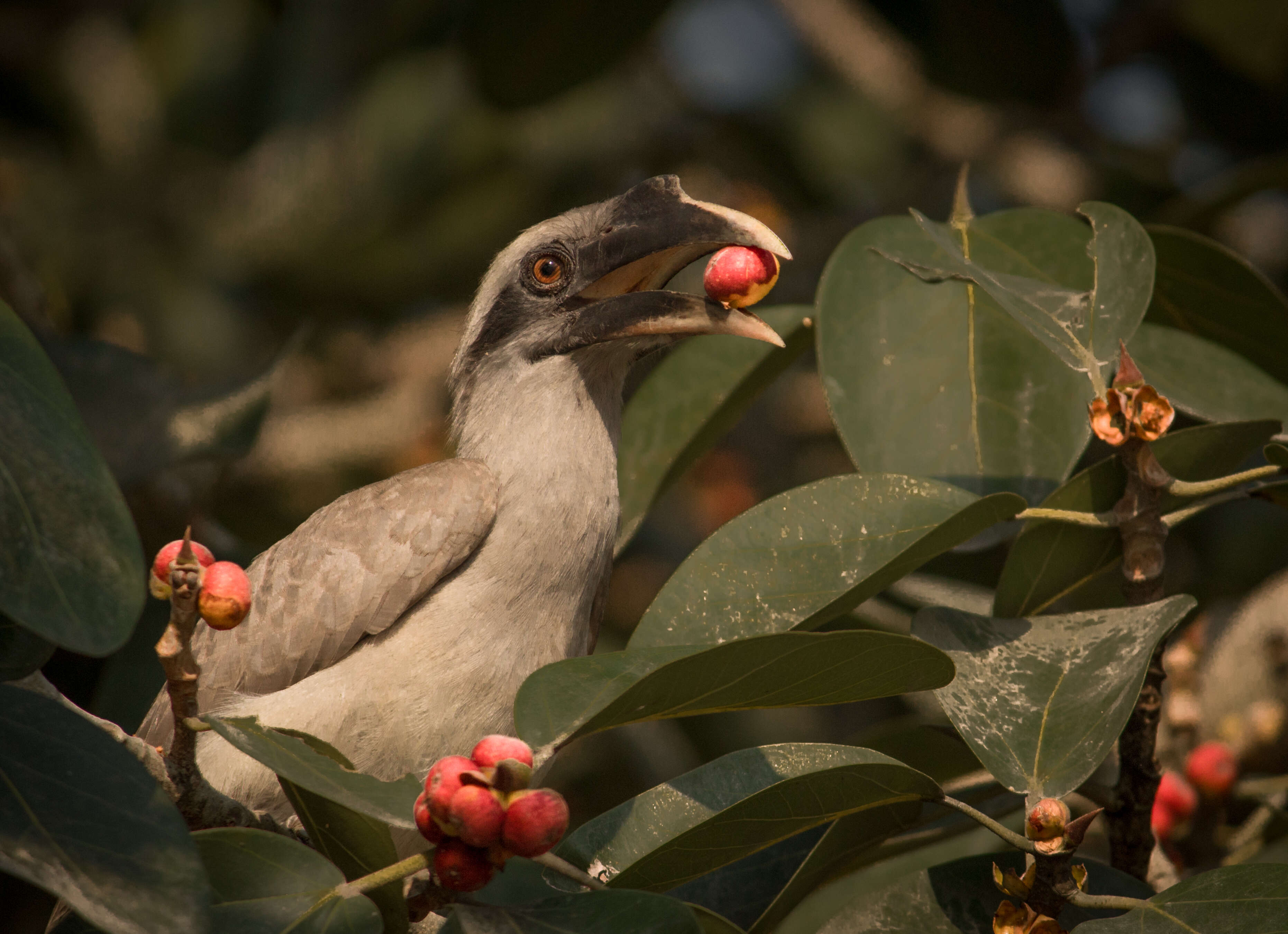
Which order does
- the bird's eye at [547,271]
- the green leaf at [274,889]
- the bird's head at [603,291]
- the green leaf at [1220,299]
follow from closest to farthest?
the green leaf at [274,889] → the green leaf at [1220,299] → the bird's head at [603,291] → the bird's eye at [547,271]

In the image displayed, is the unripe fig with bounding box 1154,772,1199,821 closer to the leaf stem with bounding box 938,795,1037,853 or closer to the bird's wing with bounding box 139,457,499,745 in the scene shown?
the leaf stem with bounding box 938,795,1037,853

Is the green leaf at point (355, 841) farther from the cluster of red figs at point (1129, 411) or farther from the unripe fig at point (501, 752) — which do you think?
the cluster of red figs at point (1129, 411)

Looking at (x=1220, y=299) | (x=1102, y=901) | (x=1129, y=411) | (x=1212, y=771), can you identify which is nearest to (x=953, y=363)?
(x=1129, y=411)

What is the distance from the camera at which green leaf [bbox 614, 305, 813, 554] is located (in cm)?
370

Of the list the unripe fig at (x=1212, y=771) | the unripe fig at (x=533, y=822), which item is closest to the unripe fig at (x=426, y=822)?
the unripe fig at (x=533, y=822)

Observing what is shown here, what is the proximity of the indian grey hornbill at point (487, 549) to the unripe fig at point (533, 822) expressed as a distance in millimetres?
1370

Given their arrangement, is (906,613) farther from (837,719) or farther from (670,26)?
(670,26)

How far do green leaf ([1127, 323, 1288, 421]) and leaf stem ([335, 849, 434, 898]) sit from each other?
7.53 feet

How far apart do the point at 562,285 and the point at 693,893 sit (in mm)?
2025

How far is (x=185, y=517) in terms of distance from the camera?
4.36m

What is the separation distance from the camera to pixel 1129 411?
258 centimetres

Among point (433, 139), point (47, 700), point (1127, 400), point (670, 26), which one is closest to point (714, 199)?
point (670, 26)

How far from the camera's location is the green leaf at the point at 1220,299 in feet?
11.1

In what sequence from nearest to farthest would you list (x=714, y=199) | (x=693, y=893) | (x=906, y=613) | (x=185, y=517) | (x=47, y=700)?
(x=47, y=700), (x=693, y=893), (x=906, y=613), (x=185, y=517), (x=714, y=199)
